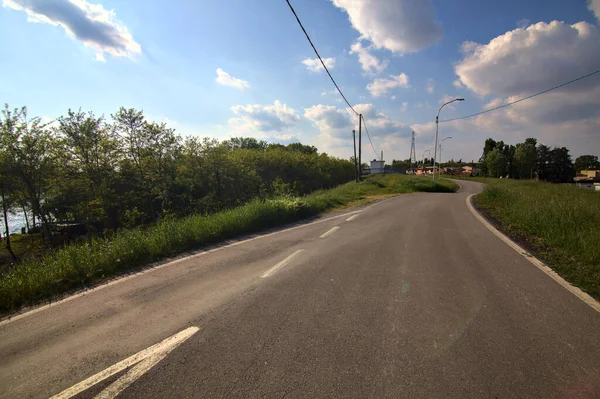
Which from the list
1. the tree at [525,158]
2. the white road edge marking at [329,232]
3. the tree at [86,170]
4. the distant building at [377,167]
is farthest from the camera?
the distant building at [377,167]

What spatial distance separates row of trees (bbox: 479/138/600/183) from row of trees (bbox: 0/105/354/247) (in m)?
86.9

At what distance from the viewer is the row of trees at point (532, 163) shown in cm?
7538

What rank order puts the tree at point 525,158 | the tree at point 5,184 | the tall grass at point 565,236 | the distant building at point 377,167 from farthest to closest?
the distant building at point 377,167 → the tree at point 525,158 → the tree at point 5,184 → the tall grass at point 565,236

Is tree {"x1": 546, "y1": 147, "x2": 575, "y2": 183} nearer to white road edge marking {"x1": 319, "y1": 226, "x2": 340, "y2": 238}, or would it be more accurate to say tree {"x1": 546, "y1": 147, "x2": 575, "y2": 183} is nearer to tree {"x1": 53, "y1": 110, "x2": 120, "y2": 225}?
white road edge marking {"x1": 319, "y1": 226, "x2": 340, "y2": 238}

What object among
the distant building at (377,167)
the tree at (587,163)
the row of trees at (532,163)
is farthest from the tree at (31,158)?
the tree at (587,163)

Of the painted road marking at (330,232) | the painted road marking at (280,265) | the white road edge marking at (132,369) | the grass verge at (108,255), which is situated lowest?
the painted road marking at (330,232)

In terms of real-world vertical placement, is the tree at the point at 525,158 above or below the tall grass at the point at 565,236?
above

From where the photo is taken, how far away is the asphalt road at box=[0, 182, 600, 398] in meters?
2.25

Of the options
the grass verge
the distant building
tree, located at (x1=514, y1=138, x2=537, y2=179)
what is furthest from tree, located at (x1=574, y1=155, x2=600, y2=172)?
the grass verge

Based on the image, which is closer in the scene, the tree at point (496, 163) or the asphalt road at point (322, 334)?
the asphalt road at point (322, 334)

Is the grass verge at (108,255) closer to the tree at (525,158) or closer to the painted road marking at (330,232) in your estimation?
the painted road marking at (330,232)

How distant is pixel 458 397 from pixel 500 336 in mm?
1207

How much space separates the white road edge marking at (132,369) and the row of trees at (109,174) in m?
12.9

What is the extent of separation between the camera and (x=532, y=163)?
7600 centimetres
